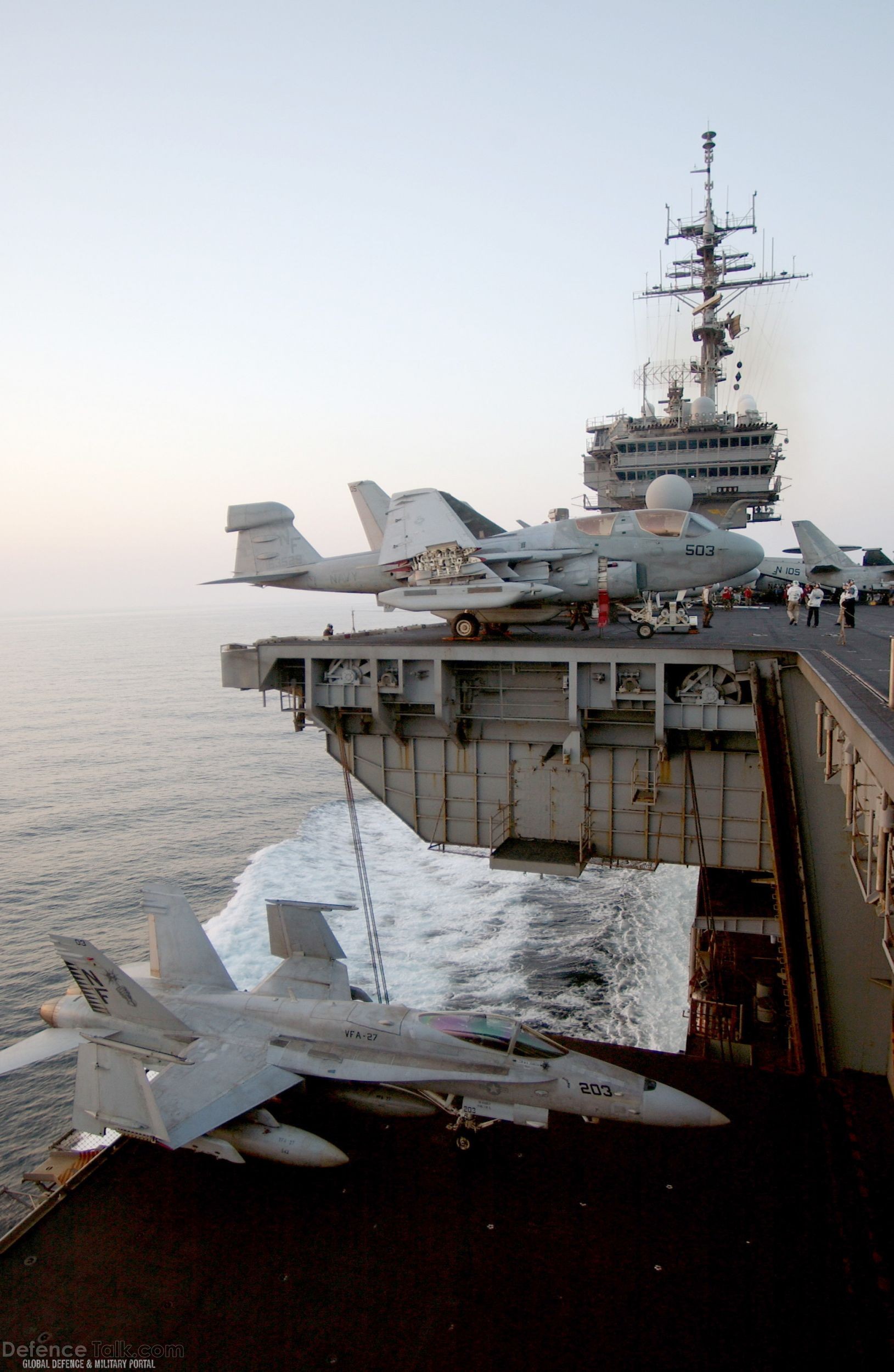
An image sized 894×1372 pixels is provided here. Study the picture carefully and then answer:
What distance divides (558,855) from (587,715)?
254 cm

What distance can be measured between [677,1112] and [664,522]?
36.6ft

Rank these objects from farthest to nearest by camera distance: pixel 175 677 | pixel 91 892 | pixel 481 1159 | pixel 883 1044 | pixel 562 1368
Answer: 1. pixel 175 677
2. pixel 91 892
3. pixel 883 1044
4. pixel 481 1159
5. pixel 562 1368

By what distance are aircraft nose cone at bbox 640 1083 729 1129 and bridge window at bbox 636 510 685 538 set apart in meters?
10.8

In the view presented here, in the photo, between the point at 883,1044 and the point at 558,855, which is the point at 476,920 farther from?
the point at 883,1044

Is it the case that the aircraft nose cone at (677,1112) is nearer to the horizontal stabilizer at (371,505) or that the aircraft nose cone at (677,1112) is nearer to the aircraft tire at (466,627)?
the aircraft tire at (466,627)

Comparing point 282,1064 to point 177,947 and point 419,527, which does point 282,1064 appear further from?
point 419,527

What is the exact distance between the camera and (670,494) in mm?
19312

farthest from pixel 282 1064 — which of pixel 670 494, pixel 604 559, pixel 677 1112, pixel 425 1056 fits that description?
pixel 670 494

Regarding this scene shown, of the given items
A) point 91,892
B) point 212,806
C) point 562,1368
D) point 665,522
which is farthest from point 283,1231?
point 212,806

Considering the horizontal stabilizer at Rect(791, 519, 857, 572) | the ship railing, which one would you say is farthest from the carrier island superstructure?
the ship railing

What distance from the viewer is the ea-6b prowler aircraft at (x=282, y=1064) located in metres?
8.94

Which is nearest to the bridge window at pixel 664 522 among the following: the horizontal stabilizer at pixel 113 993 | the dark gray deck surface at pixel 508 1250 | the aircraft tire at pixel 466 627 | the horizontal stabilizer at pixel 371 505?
the aircraft tire at pixel 466 627

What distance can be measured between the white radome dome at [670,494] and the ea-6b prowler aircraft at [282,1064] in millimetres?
14130

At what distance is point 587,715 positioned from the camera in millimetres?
13242
